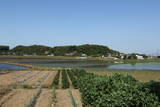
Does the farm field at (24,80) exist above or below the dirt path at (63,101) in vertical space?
above

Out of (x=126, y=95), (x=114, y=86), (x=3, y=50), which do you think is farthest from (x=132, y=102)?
(x=3, y=50)

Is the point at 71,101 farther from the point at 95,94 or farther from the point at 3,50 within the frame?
the point at 3,50

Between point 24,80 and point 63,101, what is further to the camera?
point 24,80

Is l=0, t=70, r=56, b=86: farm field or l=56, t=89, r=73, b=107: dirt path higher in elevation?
l=0, t=70, r=56, b=86: farm field

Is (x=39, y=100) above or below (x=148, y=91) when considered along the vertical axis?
below

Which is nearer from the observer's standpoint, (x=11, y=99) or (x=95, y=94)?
(x=95, y=94)

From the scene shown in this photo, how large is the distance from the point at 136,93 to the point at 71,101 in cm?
784

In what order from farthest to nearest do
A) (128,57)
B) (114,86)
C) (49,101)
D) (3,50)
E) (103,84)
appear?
(3,50) → (128,57) → (49,101) → (103,84) → (114,86)

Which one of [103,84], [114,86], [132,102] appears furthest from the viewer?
[103,84]

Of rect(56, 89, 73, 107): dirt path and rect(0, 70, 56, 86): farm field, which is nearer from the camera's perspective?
rect(56, 89, 73, 107): dirt path

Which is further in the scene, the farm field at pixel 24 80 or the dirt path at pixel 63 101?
the farm field at pixel 24 80

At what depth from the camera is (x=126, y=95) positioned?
38.7 ft

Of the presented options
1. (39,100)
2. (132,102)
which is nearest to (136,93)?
(132,102)

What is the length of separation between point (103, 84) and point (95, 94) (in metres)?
0.90
